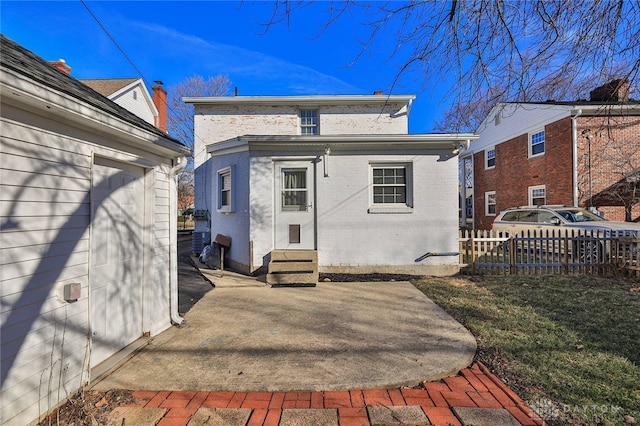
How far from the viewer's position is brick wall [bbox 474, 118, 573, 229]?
1301 cm

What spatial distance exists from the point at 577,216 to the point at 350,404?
11.6 meters

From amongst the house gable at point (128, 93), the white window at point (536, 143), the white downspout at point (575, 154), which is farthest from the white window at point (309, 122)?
the white window at point (536, 143)

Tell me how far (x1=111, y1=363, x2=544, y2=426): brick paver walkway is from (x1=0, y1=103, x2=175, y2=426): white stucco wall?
0.73 meters

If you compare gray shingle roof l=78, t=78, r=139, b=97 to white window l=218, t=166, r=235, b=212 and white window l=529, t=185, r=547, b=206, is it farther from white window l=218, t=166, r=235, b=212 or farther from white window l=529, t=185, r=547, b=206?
white window l=529, t=185, r=547, b=206

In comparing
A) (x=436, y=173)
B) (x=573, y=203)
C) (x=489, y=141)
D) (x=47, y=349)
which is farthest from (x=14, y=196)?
(x=489, y=141)

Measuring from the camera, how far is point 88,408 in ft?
8.02

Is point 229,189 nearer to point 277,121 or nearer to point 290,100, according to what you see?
point 277,121

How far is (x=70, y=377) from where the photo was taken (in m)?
2.66

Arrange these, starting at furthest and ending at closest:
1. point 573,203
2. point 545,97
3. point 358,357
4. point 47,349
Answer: point 573,203
point 545,97
point 358,357
point 47,349

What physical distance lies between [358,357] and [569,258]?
8009mm

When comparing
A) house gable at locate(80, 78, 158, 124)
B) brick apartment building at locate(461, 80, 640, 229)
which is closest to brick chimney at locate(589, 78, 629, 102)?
brick apartment building at locate(461, 80, 640, 229)

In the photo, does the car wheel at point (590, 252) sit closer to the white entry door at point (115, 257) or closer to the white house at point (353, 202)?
the white house at point (353, 202)

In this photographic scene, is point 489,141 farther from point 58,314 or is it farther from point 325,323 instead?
point 58,314

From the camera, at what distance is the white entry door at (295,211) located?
25.4 ft
